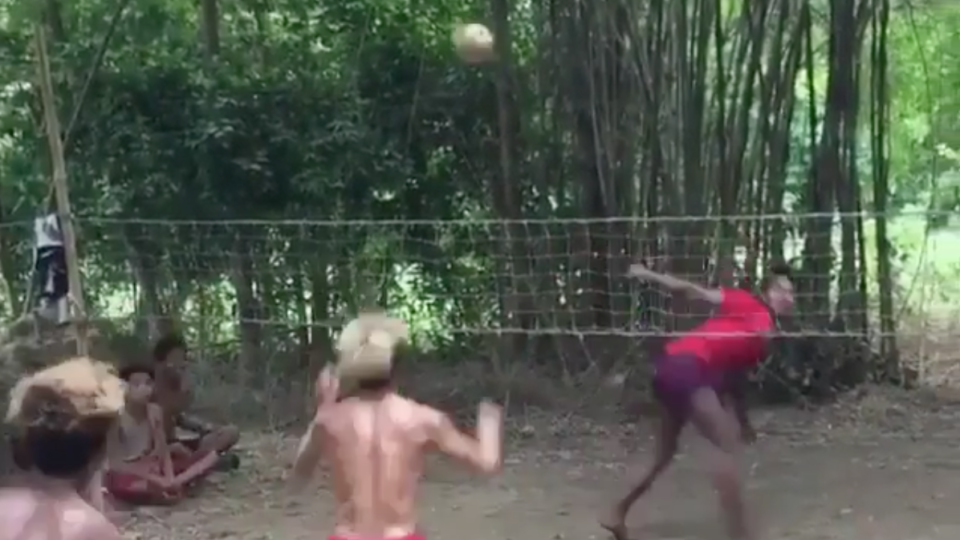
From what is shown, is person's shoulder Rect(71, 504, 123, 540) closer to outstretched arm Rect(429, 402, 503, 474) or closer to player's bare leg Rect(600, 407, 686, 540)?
outstretched arm Rect(429, 402, 503, 474)

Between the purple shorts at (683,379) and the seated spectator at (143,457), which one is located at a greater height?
the purple shorts at (683,379)

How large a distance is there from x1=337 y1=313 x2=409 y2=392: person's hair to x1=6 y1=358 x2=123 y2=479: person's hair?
84 centimetres

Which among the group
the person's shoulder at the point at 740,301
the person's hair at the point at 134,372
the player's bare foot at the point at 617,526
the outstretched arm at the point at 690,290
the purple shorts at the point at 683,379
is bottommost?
the player's bare foot at the point at 617,526

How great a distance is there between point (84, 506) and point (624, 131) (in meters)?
6.81

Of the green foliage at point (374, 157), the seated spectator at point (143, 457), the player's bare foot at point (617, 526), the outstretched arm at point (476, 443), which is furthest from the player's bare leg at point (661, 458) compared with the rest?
the green foliage at point (374, 157)

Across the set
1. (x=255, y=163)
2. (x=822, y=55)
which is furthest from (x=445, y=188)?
(x=822, y=55)

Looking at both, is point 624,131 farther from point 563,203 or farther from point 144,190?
point 144,190

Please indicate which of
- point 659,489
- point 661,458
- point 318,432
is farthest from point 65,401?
point 659,489

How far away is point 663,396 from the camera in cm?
524

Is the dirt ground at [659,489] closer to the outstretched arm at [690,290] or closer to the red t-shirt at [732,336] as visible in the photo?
the red t-shirt at [732,336]

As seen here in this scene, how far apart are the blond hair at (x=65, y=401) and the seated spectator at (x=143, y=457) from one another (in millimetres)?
4315

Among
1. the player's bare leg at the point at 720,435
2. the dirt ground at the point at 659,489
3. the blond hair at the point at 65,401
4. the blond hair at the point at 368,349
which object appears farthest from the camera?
the dirt ground at the point at 659,489

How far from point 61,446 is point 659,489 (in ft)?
16.6

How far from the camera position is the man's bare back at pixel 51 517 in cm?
208
